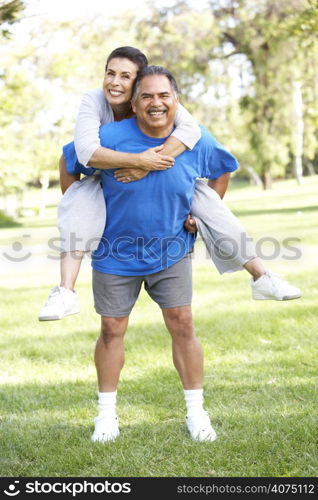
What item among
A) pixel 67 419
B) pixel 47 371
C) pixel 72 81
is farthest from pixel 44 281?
pixel 72 81

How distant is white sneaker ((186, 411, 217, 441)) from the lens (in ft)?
13.2

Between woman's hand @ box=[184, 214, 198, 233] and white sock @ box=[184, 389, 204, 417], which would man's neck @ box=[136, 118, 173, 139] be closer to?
woman's hand @ box=[184, 214, 198, 233]

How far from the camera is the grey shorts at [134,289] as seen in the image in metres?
4.07

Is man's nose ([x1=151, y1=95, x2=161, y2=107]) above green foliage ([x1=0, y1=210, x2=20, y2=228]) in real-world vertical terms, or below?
above

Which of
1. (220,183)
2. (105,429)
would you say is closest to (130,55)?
(220,183)

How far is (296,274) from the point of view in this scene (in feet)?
33.3

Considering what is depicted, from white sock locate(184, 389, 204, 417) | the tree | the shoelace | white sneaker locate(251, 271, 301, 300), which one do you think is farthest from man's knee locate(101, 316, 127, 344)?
the tree

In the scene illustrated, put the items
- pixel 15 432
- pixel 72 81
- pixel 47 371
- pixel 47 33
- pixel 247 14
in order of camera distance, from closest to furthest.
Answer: pixel 15 432, pixel 47 371, pixel 47 33, pixel 247 14, pixel 72 81

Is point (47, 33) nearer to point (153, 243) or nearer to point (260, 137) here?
point (260, 137)

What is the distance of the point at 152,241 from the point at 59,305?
0.59m

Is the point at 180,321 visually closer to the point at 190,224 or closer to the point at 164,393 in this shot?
the point at 190,224

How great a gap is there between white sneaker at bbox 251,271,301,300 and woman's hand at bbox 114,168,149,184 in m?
0.87

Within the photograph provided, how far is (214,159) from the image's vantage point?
405 cm

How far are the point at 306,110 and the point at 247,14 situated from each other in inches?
141
